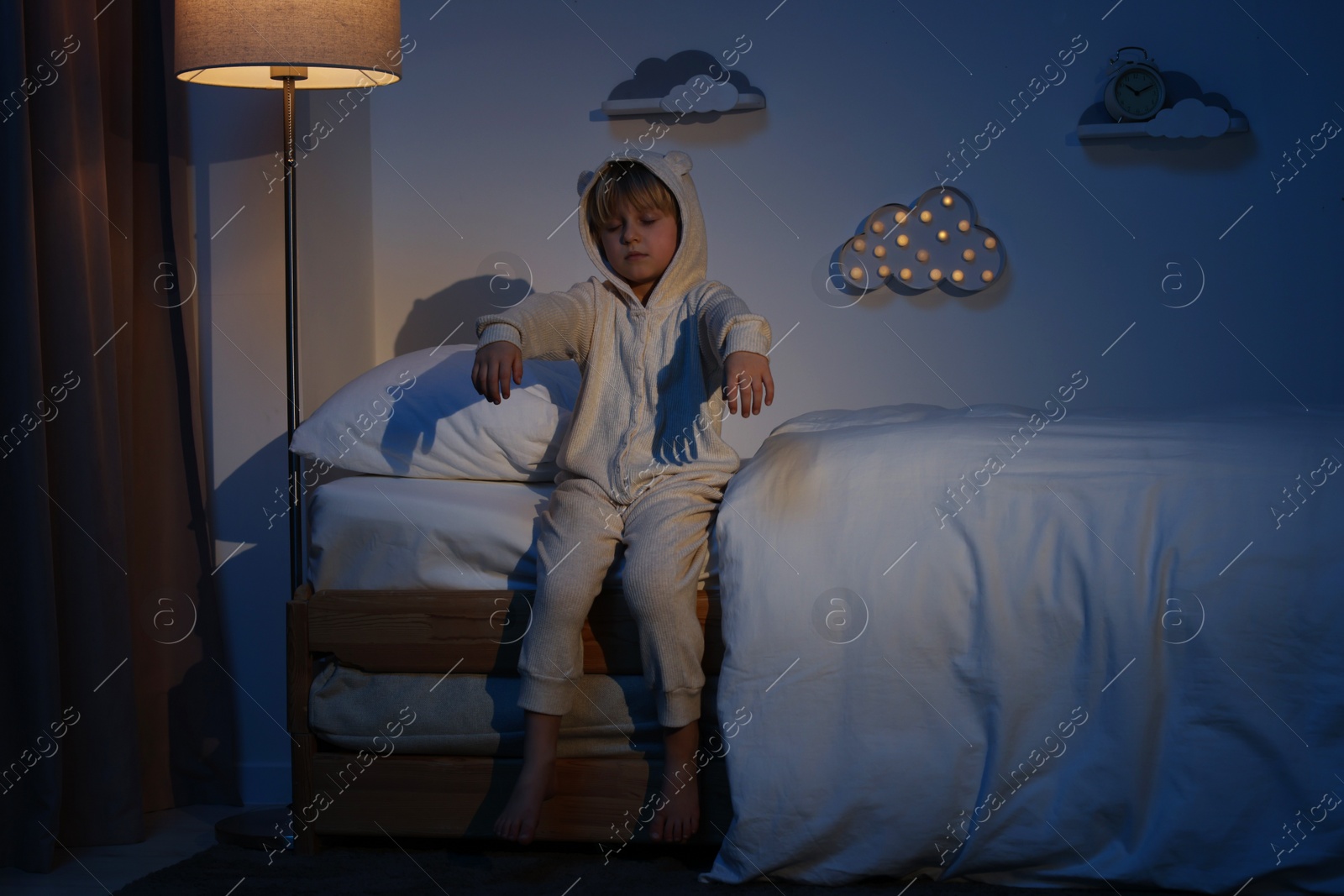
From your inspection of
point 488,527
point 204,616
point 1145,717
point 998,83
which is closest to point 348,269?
point 204,616

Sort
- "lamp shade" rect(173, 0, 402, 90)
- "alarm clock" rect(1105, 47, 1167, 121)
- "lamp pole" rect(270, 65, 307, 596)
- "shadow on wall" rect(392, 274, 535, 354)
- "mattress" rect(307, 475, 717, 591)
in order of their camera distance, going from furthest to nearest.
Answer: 1. "shadow on wall" rect(392, 274, 535, 354)
2. "alarm clock" rect(1105, 47, 1167, 121)
3. "lamp pole" rect(270, 65, 307, 596)
4. "lamp shade" rect(173, 0, 402, 90)
5. "mattress" rect(307, 475, 717, 591)

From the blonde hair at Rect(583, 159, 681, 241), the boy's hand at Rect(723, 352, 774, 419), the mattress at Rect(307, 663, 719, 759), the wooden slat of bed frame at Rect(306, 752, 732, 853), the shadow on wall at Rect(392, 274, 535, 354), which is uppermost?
the blonde hair at Rect(583, 159, 681, 241)

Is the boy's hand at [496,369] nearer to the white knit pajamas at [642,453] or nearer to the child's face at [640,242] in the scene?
the white knit pajamas at [642,453]

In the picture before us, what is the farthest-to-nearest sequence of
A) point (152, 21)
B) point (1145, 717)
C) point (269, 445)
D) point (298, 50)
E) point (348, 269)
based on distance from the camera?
1. point (348, 269)
2. point (269, 445)
3. point (152, 21)
4. point (298, 50)
5. point (1145, 717)

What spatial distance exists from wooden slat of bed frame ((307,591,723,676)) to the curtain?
0.48m

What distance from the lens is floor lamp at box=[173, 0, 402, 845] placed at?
75.7 inches

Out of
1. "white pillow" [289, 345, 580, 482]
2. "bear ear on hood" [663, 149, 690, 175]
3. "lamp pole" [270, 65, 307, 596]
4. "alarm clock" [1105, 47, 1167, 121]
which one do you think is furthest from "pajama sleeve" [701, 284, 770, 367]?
"alarm clock" [1105, 47, 1167, 121]

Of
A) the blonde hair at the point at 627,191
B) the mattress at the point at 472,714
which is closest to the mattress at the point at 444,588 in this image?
the mattress at the point at 472,714

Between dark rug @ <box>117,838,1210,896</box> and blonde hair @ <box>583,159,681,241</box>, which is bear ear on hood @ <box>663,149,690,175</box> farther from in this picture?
dark rug @ <box>117,838,1210,896</box>

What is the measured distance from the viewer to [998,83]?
2760 millimetres

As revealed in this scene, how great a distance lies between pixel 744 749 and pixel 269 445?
126 centimetres

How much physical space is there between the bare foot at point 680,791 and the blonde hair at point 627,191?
85cm

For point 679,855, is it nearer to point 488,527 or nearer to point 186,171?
point 488,527

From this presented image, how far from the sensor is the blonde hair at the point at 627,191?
193cm
